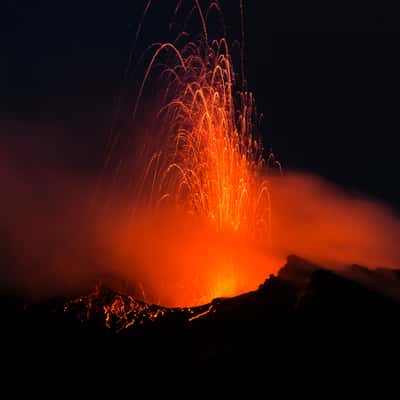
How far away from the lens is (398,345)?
30.2 m

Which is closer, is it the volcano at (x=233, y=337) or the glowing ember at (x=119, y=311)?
the volcano at (x=233, y=337)

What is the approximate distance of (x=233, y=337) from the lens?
104 feet

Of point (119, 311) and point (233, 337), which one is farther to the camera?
point (119, 311)

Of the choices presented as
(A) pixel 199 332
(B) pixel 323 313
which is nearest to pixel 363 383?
(B) pixel 323 313

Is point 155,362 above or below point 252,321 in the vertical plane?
below

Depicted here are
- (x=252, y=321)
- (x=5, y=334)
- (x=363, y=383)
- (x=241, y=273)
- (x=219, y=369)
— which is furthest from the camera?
(x=241, y=273)

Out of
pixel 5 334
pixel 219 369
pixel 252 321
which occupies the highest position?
pixel 252 321

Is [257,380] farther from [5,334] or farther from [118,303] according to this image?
[5,334]

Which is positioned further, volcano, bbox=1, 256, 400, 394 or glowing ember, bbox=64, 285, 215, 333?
glowing ember, bbox=64, 285, 215, 333

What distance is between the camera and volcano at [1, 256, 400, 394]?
29.8m

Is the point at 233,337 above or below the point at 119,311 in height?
above

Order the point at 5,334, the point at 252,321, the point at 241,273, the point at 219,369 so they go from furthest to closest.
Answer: the point at 241,273 → the point at 5,334 → the point at 252,321 → the point at 219,369

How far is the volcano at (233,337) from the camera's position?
2980 cm

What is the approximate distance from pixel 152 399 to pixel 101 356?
469cm
